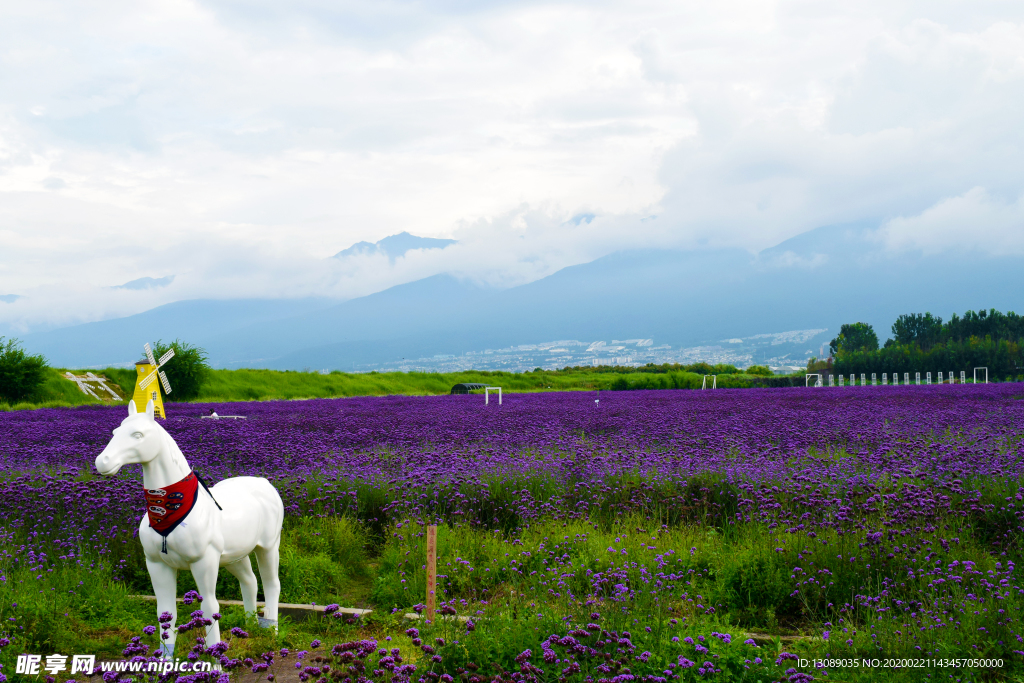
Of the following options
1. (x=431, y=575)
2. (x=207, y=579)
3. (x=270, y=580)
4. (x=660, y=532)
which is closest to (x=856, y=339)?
(x=660, y=532)

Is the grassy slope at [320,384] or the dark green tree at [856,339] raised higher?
the dark green tree at [856,339]

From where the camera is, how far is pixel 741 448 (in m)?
10.0

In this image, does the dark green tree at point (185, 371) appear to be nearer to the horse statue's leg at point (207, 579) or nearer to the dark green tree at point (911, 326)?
the horse statue's leg at point (207, 579)

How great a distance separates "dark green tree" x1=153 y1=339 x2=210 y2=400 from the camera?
130 feet

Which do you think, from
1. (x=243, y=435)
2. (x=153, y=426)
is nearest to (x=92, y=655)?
(x=153, y=426)

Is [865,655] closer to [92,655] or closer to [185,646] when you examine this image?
[185,646]

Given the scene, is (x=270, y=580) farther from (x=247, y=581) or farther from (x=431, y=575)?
(x=431, y=575)

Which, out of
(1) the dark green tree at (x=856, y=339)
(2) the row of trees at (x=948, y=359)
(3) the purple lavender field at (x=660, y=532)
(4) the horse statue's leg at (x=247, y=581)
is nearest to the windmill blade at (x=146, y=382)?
(3) the purple lavender field at (x=660, y=532)

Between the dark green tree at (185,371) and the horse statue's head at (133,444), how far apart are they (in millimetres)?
37339

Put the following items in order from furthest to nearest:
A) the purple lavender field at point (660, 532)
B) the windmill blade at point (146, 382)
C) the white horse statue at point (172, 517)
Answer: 1. the windmill blade at point (146, 382)
2. the purple lavender field at point (660, 532)
3. the white horse statue at point (172, 517)

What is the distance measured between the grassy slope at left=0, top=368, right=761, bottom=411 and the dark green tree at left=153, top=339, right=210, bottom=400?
2.92 feet

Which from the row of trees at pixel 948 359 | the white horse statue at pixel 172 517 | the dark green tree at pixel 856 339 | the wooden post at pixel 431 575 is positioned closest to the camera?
the white horse statue at pixel 172 517

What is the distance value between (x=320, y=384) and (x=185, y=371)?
45.7 feet

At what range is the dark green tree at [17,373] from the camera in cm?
3575
